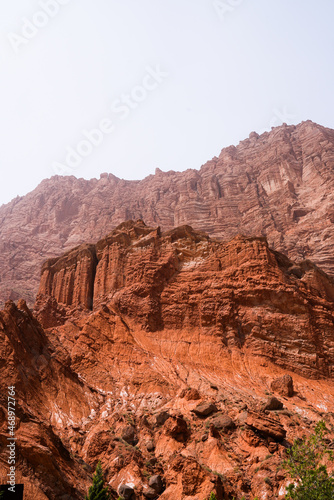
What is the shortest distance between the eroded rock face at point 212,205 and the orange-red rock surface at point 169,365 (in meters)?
31.6

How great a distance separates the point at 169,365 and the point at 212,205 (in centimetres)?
7521

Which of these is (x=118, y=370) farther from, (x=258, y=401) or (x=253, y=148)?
(x=253, y=148)

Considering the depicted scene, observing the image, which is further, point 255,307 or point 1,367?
point 255,307

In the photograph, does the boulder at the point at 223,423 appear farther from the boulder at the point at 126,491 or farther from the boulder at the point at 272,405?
the boulder at the point at 126,491

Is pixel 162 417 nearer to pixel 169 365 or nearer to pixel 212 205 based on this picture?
pixel 169 365

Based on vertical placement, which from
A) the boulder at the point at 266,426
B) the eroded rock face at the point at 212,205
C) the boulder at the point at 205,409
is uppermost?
the eroded rock face at the point at 212,205

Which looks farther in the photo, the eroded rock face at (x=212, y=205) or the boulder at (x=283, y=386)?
the eroded rock face at (x=212, y=205)

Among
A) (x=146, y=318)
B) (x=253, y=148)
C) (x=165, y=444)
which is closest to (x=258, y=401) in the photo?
(x=165, y=444)

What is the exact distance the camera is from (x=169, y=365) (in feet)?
135

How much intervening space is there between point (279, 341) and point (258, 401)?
37.4 feet

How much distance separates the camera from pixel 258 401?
3388 cm

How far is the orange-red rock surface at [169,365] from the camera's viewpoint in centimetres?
2362

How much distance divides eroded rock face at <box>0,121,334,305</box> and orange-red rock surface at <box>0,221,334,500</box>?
104 ft

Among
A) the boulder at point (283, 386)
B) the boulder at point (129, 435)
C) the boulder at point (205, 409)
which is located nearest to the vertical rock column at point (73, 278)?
the boulder at point (129, 435)
